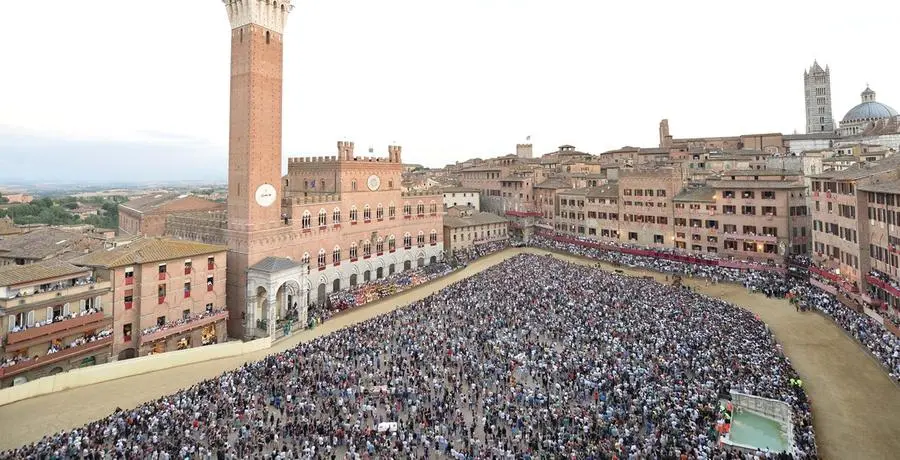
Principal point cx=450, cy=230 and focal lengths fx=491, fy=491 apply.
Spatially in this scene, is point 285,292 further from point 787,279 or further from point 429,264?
point 787,279

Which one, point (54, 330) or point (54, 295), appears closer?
point (54, 330)

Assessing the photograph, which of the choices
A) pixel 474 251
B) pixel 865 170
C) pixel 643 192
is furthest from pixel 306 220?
pixel 865 170

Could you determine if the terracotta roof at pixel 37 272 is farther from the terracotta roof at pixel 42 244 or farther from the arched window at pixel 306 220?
the arched window at pixel 306 220

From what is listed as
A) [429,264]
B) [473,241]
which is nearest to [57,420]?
[429,264]

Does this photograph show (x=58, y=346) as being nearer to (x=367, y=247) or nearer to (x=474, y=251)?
(x=367, y=247)

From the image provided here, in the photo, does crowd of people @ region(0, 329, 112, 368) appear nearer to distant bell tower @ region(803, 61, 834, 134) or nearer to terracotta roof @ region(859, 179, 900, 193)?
terracotta roof @ region(859, 179, 900, 193)

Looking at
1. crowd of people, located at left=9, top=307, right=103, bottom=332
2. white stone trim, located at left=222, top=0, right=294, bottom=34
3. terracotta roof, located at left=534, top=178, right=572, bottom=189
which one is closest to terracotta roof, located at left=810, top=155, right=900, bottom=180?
terracotta roof, located at left=534, top=178, right=572, bottom=189

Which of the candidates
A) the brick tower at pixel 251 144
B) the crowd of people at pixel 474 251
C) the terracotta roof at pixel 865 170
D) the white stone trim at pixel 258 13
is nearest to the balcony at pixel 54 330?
the brick tower at pixel 251 144
